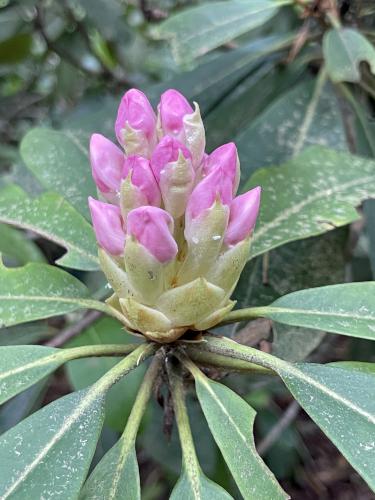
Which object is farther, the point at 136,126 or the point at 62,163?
the point at 62,163

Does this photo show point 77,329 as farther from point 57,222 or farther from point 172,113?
point 172,113

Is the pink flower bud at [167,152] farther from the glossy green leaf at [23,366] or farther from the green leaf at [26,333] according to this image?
the green leaf at [26,333]

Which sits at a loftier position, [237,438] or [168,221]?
[168,221]

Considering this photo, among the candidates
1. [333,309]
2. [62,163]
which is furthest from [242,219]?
[62,163]

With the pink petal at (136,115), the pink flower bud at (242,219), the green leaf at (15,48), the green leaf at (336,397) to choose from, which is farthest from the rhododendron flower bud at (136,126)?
the green leaf at (15,48)

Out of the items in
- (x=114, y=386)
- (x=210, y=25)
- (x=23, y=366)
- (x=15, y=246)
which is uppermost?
(x=210, y=25)

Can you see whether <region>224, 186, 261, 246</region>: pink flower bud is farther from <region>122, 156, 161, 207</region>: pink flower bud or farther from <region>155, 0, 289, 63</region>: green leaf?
<region>155, 0, 289, 63</region>: green leaf

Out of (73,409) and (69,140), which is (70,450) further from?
(69,140)
